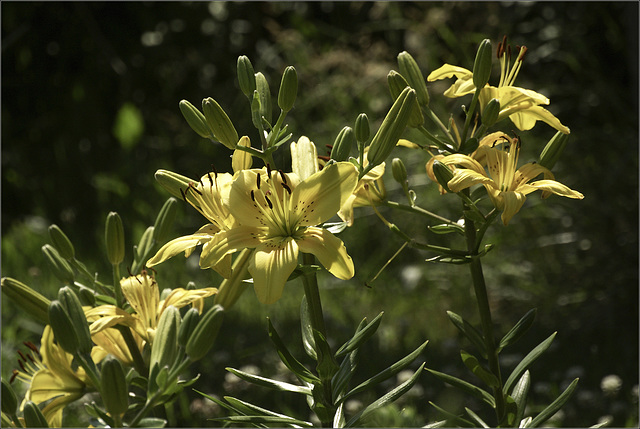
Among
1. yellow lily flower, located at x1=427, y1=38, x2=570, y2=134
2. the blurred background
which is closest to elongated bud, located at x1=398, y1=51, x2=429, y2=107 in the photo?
yellow lily flower, located at x1=427, y1=38, x2=570, y2=134

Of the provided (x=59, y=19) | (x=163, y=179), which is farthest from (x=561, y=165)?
(x=59, y=19)

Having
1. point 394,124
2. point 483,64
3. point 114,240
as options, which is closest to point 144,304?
point 114,240

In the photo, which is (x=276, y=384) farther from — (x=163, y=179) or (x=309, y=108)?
(x=309, y=108)

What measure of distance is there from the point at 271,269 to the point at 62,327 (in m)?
0.17

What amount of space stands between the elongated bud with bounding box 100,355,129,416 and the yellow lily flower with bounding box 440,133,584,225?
316 mm

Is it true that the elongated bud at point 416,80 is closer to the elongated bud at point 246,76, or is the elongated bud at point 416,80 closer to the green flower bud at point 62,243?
the elongated bud at point 246,76

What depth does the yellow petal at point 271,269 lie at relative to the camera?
0.55 meters

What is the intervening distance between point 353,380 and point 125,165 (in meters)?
1.21

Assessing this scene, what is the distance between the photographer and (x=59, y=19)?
2293mm

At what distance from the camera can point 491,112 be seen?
25.0 inches

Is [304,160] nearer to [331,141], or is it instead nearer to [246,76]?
[246,76]

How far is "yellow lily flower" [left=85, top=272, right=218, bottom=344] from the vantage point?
62cm

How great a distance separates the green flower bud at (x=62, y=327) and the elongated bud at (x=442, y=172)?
1.11ft

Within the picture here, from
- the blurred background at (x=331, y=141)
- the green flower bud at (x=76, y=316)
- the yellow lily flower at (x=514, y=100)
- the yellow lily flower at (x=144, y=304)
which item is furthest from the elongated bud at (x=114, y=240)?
the blurred background at (x=331, y=141)
